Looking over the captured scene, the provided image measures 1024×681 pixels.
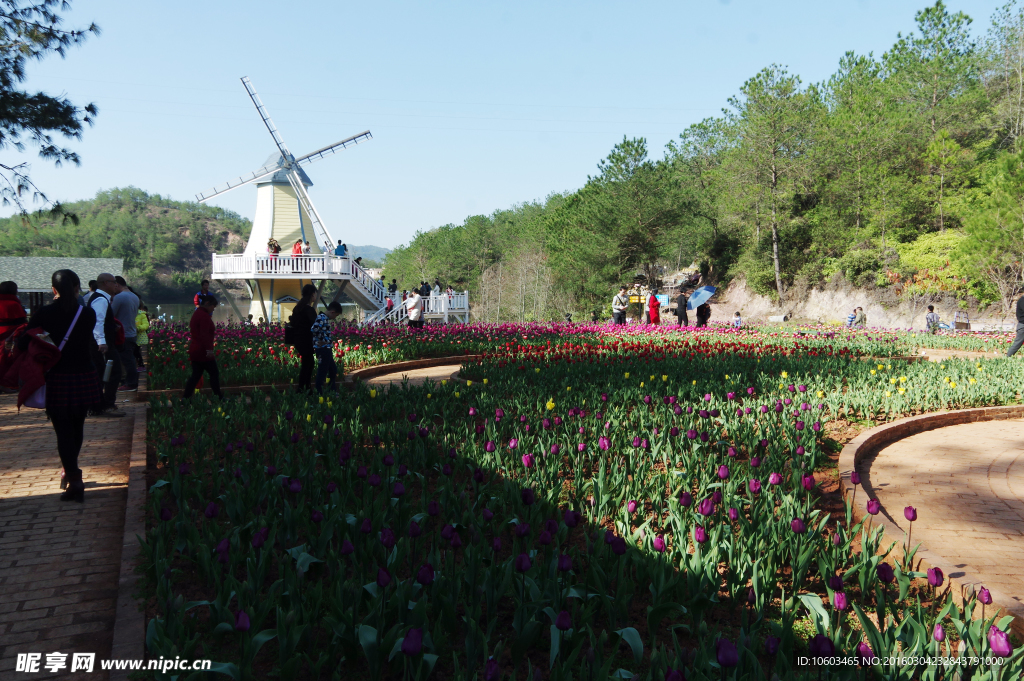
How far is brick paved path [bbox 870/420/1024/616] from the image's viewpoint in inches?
154

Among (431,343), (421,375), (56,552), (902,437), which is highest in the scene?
(431,343)

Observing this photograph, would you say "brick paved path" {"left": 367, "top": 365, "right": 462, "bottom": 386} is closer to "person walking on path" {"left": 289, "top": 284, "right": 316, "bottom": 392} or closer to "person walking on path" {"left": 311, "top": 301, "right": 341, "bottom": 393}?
"person walking on path" {"left": 311, "top": 301, "right": 341, "bottom": 393}

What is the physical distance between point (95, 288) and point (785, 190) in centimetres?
4170

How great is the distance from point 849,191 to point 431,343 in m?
36.5

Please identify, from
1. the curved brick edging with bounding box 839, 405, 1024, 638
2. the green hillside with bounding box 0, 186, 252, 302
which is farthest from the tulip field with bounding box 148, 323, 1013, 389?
the green hillside with bounding box 0, 186, 252, 302

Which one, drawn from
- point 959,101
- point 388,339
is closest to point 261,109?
point 388,339

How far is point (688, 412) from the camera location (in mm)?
6633

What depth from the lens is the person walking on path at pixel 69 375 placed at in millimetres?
5047

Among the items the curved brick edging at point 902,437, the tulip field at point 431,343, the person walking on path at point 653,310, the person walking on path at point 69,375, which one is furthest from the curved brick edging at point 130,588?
the person walking on path at point 653,310

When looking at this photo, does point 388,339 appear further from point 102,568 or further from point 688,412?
point 102,568

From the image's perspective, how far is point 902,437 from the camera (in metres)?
7.24

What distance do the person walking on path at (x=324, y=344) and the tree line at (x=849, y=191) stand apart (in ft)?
94.1

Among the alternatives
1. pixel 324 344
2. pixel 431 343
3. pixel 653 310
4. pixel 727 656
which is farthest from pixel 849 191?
pixel 727 656

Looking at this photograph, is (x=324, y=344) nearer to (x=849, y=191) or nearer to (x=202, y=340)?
(x=202, y=340)
